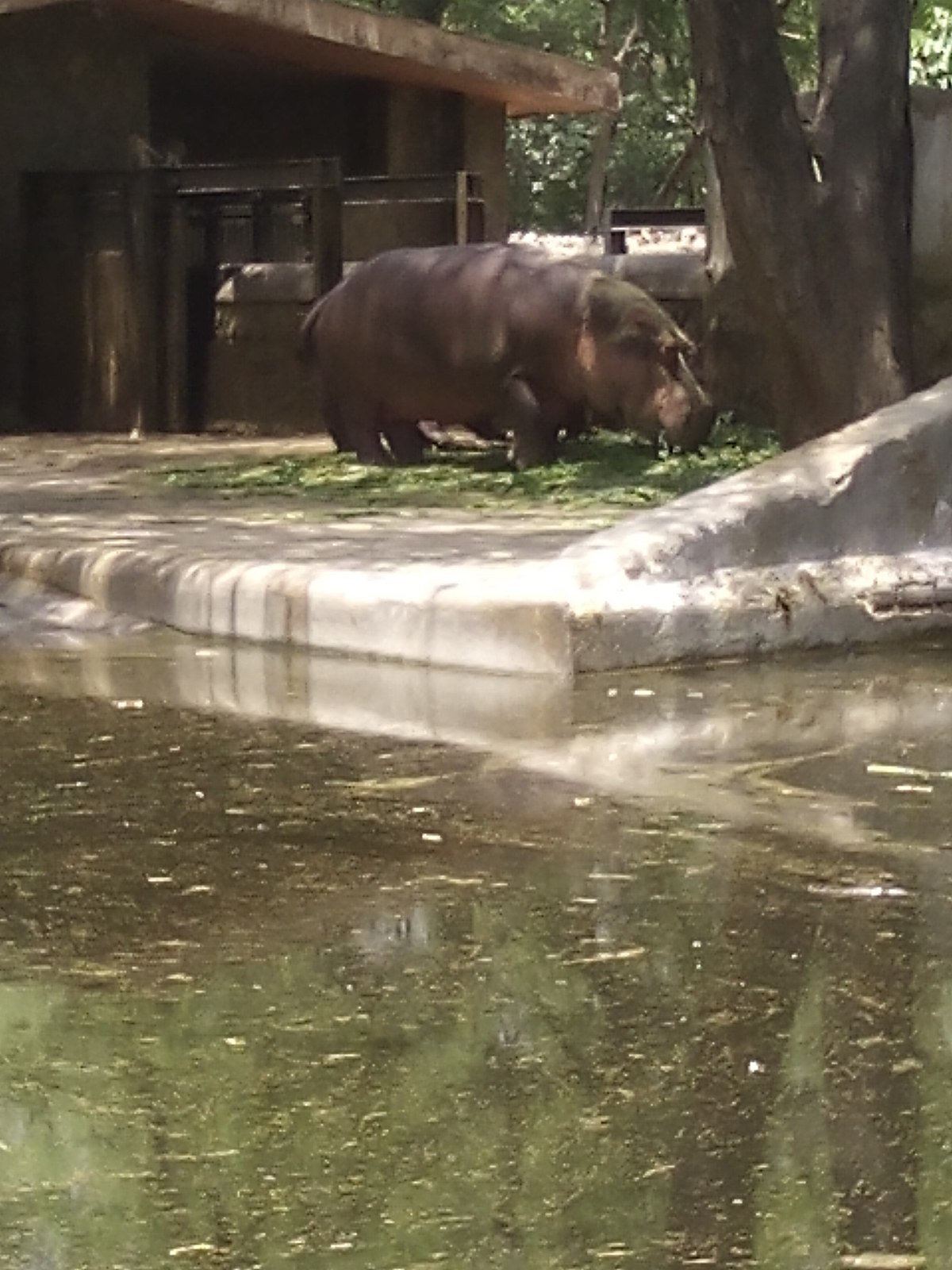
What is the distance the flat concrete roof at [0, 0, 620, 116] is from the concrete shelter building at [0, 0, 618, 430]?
0.01 m

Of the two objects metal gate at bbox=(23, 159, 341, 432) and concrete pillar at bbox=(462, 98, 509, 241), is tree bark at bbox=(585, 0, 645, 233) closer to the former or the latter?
concrete pillar at bbox=(462, 98, 509, 241)

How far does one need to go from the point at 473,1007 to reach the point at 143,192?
384 inches

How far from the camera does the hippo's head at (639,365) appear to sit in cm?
898

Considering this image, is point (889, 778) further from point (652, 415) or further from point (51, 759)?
point (652, 415)

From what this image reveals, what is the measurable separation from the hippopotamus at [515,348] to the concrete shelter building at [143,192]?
185 centimetres

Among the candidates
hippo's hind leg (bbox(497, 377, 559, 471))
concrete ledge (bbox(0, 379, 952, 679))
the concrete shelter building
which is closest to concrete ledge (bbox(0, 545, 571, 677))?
concrete ledge (bbox(0, 379, 952, 679))

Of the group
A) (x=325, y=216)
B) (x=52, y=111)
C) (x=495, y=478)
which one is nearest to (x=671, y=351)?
(x=495, y=478)

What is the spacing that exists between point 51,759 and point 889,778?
150 cm

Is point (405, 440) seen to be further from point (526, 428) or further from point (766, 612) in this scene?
point (766, 612)

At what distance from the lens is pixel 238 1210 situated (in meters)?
1.95

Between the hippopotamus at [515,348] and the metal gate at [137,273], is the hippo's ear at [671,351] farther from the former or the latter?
the metal gate at [137,273]

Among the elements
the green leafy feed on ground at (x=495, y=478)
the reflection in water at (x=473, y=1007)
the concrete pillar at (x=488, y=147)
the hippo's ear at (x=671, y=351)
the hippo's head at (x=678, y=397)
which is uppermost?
the concrete pillar at (x=488, y=147)

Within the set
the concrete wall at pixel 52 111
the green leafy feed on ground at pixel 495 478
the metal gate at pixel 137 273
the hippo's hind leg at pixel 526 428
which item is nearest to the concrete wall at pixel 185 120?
the concrete wall at pixel 52 111

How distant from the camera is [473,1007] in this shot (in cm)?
255
